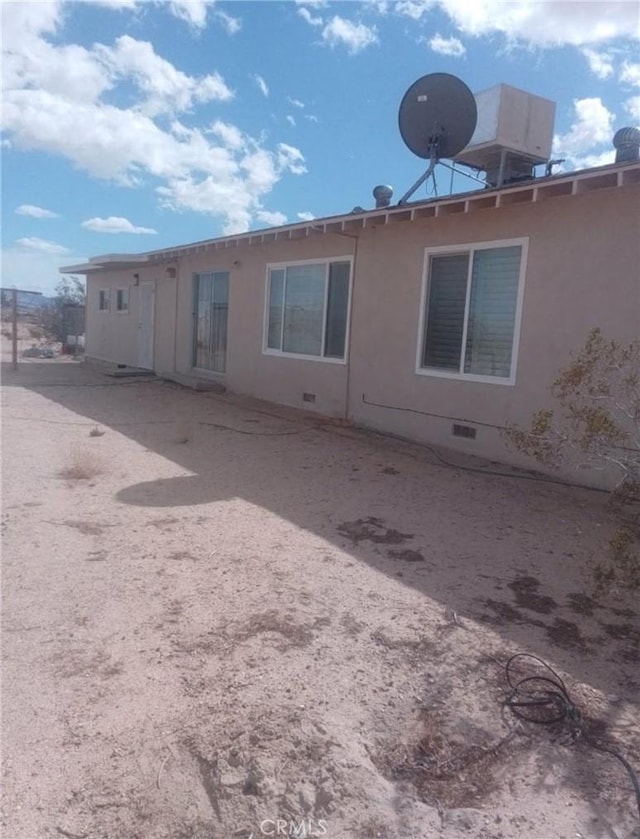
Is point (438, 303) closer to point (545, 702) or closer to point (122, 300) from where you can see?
point (545, 702)

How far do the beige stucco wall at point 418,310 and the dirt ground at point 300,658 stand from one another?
5.32ft

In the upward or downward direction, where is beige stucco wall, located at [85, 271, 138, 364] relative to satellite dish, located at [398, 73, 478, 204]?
downward

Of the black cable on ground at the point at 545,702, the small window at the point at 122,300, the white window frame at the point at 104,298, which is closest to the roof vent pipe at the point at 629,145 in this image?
the black cable on ground at the point at 545,702

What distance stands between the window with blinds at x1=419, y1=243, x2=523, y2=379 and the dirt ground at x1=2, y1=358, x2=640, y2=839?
1.96 meters

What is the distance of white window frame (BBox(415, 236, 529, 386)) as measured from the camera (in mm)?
7348

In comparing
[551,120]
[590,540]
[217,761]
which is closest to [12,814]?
[217,761]

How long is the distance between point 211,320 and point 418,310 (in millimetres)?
6771

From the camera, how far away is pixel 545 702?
9.55ft

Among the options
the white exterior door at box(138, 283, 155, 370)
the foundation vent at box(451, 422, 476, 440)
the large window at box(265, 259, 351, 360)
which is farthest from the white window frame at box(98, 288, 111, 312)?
the foundation vent at box(451, 422, 476, 440)

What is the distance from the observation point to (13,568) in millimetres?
4137

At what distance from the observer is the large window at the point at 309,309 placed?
10.2m

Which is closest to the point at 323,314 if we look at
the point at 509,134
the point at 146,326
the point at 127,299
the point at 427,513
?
the point at 509,134

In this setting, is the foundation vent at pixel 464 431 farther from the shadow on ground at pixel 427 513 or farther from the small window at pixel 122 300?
the small window at pixel 122 300

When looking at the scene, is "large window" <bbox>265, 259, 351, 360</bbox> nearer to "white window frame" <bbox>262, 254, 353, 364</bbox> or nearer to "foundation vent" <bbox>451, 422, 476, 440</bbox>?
"white window frame" <bbox>262, 254, 353, 364</bbox>
